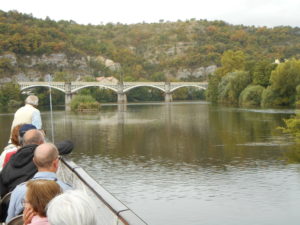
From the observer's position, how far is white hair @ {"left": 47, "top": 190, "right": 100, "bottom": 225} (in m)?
3.21

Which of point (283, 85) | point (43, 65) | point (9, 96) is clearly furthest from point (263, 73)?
point (43, 65)

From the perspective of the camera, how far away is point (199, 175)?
59.0ft

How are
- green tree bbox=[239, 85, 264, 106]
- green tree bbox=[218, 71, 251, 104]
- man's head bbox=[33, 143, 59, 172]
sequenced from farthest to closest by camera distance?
green tree bbox=[218, 71, 251, 104]
green tree bbox=[239, 85, 264, 106]
man's head bbox=[33, 143, 59, 172]

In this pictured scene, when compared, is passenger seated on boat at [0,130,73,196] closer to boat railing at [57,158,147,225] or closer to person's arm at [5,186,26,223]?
boat railing at [57,158,147,225]

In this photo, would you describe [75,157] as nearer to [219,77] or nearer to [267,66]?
[267,66]

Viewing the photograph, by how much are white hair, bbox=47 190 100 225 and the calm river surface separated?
917 centimetres

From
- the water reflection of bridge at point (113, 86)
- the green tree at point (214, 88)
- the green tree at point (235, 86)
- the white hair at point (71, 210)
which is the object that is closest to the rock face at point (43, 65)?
the water reflection of bridge at point (113, 86)

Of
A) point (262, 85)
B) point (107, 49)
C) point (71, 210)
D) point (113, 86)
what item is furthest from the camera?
point (107, 49)

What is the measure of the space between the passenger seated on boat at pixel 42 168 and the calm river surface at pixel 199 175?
7.59 m

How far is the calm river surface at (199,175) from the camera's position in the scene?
516 inches

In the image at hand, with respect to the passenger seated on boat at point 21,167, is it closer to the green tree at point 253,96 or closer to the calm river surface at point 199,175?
the calm river surface at point 199,175

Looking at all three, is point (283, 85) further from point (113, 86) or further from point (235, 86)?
point (113, 86)

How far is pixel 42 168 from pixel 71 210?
186 cm

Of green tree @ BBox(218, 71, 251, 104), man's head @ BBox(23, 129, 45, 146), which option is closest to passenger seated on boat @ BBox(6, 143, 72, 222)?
man's head @ BBox(23, 129, 45, 146)
